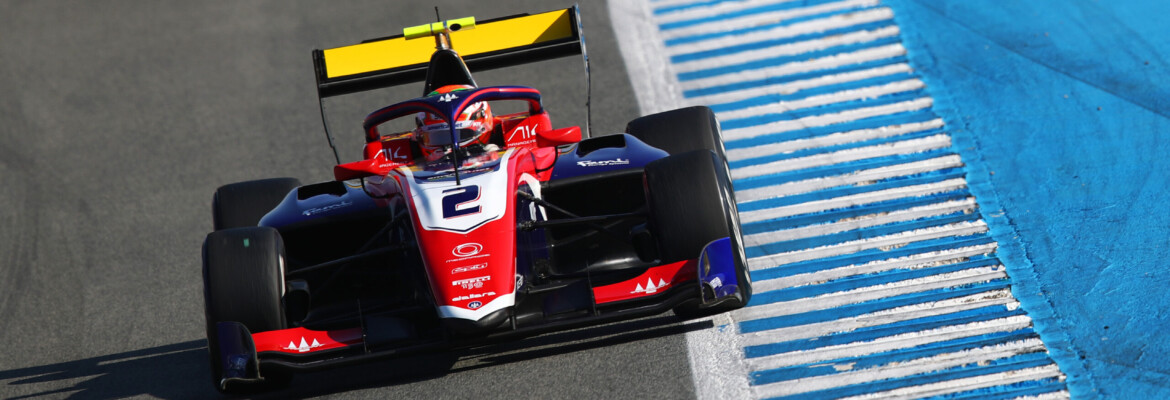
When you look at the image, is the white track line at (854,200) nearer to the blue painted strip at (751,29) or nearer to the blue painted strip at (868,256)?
the blue painted strip at (868,256)

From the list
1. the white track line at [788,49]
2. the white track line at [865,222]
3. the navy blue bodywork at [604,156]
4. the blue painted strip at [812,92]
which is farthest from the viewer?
the white track line at [788,49]

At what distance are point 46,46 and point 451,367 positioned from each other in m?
10.0

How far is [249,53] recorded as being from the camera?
14.5 m

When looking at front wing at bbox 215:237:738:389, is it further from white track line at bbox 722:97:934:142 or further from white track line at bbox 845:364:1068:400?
white track line at bbox 722:97:934:142

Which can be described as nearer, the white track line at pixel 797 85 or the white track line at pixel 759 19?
the white track line at pixel 797 85

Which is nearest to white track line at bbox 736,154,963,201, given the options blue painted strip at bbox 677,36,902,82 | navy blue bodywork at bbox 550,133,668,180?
navy blue bodywork at bbox 550,133,668,180

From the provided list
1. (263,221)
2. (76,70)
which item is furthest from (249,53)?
(263,221)

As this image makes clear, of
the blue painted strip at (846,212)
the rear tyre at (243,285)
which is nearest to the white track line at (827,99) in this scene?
the blue painted strip at (846,212)

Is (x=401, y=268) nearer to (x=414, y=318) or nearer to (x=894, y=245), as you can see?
(x=414, y=318)

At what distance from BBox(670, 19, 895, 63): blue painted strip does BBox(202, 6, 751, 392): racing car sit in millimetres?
3753

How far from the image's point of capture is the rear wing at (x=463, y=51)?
30.8 ft

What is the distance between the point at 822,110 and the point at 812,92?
423 mm

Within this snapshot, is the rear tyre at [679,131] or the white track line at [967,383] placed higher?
the rear tyre at [679,131]

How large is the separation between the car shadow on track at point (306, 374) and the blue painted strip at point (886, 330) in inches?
19.0
